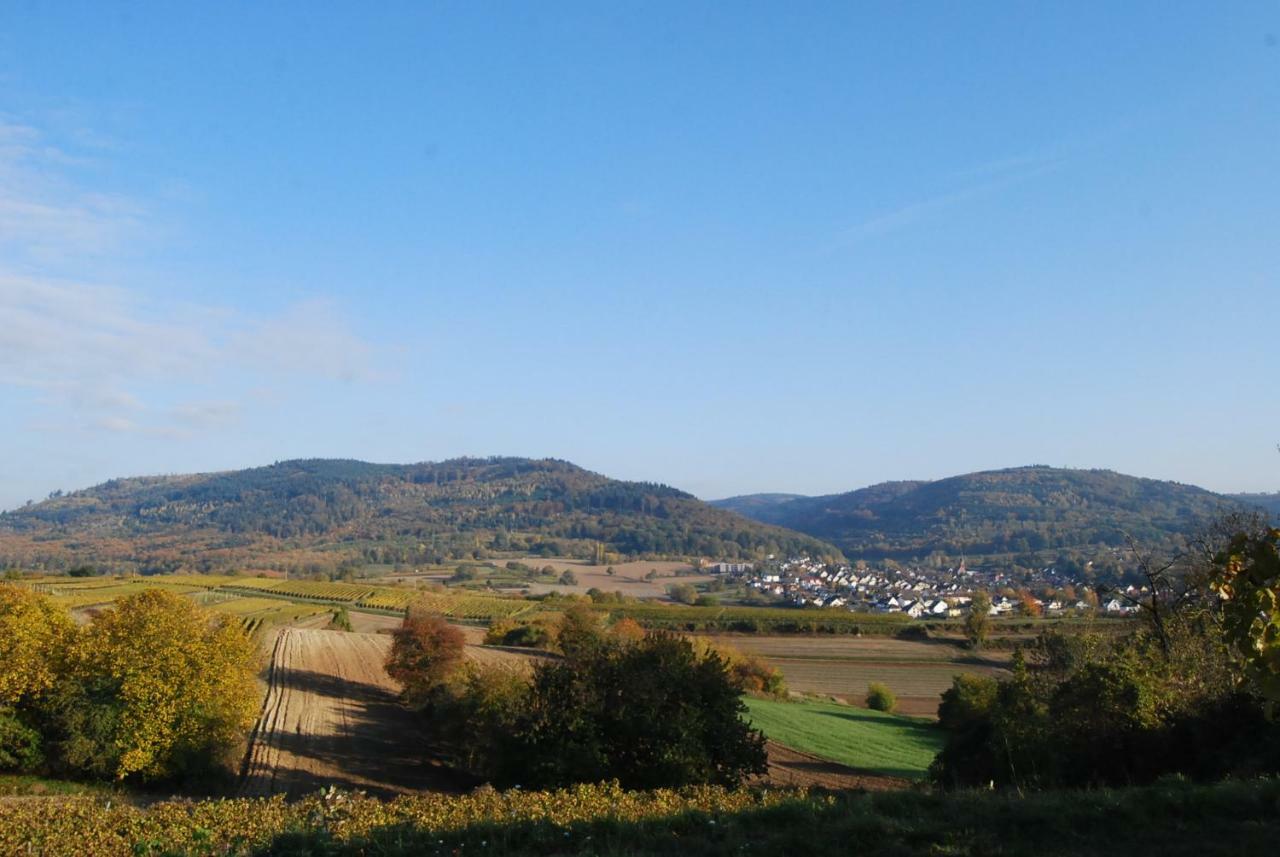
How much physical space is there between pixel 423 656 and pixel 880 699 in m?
30.3

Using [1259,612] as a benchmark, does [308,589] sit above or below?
below

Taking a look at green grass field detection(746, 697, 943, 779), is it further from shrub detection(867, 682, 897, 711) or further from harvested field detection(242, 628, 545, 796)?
harvested field detection(242, 628, 545, 796)

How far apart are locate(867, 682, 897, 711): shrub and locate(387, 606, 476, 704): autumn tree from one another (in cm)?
2812

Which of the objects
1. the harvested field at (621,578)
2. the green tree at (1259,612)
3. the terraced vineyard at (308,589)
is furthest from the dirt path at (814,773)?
the harvested field at (621,578)

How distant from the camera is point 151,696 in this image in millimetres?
28453

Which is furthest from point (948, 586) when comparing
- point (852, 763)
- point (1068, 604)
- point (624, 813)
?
point (624, 813)

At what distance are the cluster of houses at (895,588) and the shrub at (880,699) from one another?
112 feet

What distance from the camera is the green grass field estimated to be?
1405 inches

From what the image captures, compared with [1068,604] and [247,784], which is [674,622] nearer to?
[1068,604]

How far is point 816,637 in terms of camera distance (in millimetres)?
82062

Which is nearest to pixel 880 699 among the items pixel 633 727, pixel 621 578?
pixel 633 727

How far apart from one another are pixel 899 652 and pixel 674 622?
23.7m

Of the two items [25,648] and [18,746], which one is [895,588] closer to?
[25,648]

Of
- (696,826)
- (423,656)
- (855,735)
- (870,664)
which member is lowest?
(870,664)
